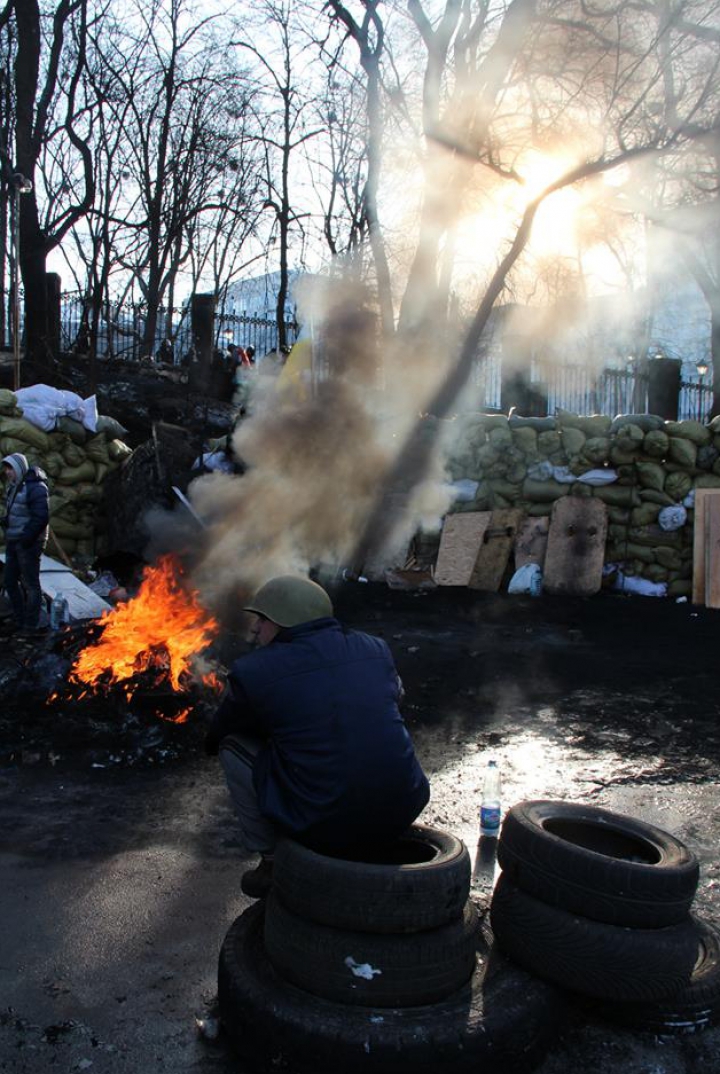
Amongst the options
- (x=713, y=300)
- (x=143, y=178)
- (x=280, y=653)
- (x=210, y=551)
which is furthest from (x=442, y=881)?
(x=143, y=178)

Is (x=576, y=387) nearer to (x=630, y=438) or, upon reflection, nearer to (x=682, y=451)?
(x=630, y=438)

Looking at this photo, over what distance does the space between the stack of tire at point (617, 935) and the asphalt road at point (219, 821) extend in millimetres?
96

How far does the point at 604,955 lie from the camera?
2691mm

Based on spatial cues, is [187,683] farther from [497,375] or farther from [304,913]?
[497,375]

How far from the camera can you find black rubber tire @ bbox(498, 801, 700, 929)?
2719 millimetres

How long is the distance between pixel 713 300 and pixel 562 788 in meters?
20.2

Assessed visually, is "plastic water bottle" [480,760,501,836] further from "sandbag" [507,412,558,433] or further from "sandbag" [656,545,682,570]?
"sandbag" [507,412,558,433]

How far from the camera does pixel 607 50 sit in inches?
603

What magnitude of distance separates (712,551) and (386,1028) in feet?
30.5

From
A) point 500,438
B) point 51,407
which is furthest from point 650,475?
point 51,407

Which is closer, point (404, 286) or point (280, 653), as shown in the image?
point (280, 653)

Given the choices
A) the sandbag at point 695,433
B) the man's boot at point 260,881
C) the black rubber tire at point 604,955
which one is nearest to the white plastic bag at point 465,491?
the sandbag at point 695,433

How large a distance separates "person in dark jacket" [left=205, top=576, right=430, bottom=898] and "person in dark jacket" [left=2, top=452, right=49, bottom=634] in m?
5.88

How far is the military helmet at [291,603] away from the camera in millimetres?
3055
